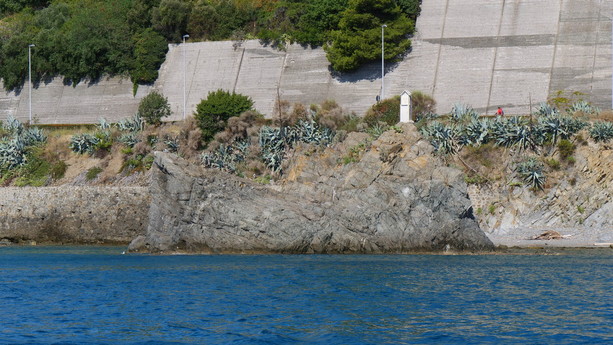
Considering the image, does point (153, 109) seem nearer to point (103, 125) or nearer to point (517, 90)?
point (103, 125)

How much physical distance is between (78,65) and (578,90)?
2810cm

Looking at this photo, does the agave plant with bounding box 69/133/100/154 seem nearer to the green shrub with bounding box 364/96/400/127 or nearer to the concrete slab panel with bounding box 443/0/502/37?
the green shrub with bounding box 364/96/400/127

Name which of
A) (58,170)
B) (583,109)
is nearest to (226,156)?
(58,170)

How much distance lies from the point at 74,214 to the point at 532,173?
19.2 metres

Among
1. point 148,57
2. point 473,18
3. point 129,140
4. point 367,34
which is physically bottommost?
point 129,140

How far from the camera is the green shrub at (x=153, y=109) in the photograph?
53.3 meters

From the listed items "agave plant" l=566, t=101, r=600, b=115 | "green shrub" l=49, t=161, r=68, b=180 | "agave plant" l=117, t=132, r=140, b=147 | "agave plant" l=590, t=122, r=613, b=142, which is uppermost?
"agave plant" l=566, t=101, r=600, b=115

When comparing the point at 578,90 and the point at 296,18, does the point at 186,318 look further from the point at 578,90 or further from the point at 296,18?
the point at 296,18

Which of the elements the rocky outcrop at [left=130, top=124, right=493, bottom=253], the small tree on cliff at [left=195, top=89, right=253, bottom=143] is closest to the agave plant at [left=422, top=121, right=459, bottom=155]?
the rocky outcrop at [left=130, top=124, right=493, bottom=253]

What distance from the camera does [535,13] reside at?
52.1 metres

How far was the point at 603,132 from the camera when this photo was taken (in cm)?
4097

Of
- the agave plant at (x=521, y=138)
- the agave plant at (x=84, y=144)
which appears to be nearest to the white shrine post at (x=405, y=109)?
the agave plant at (x=521, y=138)

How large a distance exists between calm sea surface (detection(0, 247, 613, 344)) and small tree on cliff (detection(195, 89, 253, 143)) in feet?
45.5

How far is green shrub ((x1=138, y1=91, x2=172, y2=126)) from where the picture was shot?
53.3 metres
